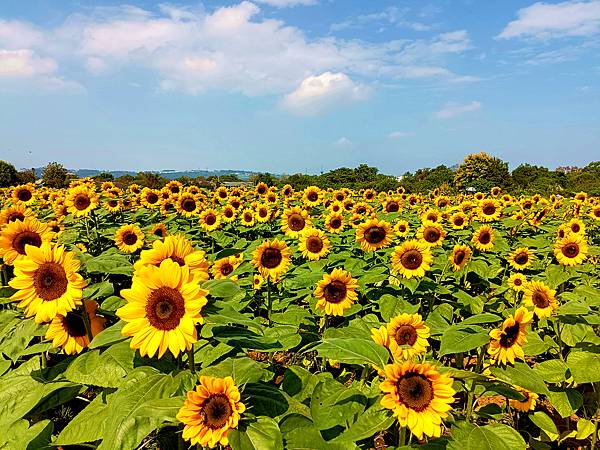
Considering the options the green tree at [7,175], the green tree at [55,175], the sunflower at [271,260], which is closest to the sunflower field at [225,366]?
the sunflower at [271,260]

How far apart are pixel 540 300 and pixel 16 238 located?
4.32 meters

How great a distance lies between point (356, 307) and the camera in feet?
13.8

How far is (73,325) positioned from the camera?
2510 millimetres

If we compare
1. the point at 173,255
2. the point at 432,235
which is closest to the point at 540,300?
the point at 432,235

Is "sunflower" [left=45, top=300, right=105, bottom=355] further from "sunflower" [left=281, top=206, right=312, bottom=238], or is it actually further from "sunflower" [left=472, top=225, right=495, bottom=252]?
"sunflower" [left=472, top=225, right=495, bottom=252]

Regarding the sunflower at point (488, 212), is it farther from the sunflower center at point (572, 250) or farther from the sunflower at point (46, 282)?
the sunflower at point (46, 282)

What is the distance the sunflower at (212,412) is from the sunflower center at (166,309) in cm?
28

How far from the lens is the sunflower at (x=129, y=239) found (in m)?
6.19

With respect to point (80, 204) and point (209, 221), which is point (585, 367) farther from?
point (80, 204)

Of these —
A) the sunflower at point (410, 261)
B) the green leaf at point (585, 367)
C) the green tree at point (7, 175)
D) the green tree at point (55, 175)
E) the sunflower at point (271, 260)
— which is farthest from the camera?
the green tree at point (7, 175)

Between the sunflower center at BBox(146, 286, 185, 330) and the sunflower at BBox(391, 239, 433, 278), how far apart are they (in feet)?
10.8

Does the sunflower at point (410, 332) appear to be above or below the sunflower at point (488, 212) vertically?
below

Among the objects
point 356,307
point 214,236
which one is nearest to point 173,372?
point 356,307

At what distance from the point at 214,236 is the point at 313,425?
6572mm
